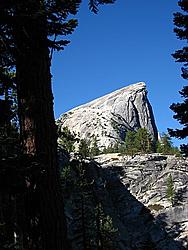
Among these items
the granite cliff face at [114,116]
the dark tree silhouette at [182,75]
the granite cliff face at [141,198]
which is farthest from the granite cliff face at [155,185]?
the granite cliff face at [114,116]

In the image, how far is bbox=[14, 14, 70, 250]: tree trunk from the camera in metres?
3.66

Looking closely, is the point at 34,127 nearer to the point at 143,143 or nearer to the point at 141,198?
the point at 141,198

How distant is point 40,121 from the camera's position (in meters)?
3.92

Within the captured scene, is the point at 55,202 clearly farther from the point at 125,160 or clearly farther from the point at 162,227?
the point at 125,160

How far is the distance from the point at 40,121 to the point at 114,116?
490 feet

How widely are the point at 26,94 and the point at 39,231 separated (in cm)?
142

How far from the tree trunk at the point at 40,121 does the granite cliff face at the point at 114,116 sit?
12763 cm

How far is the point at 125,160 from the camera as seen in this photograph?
70.6m

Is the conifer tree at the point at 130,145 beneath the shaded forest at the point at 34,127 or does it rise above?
above

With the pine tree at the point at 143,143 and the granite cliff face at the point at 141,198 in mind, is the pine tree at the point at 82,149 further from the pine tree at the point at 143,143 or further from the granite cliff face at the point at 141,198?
the pine tree at the point at 143,143

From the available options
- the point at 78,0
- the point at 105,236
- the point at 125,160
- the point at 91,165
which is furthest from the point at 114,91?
the point at 78,0

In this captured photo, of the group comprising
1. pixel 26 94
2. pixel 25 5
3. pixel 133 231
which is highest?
pixel 25 5

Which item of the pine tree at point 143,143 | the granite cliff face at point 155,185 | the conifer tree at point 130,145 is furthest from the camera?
the pine tree at point 143,143

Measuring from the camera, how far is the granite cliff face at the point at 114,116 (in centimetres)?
13775
